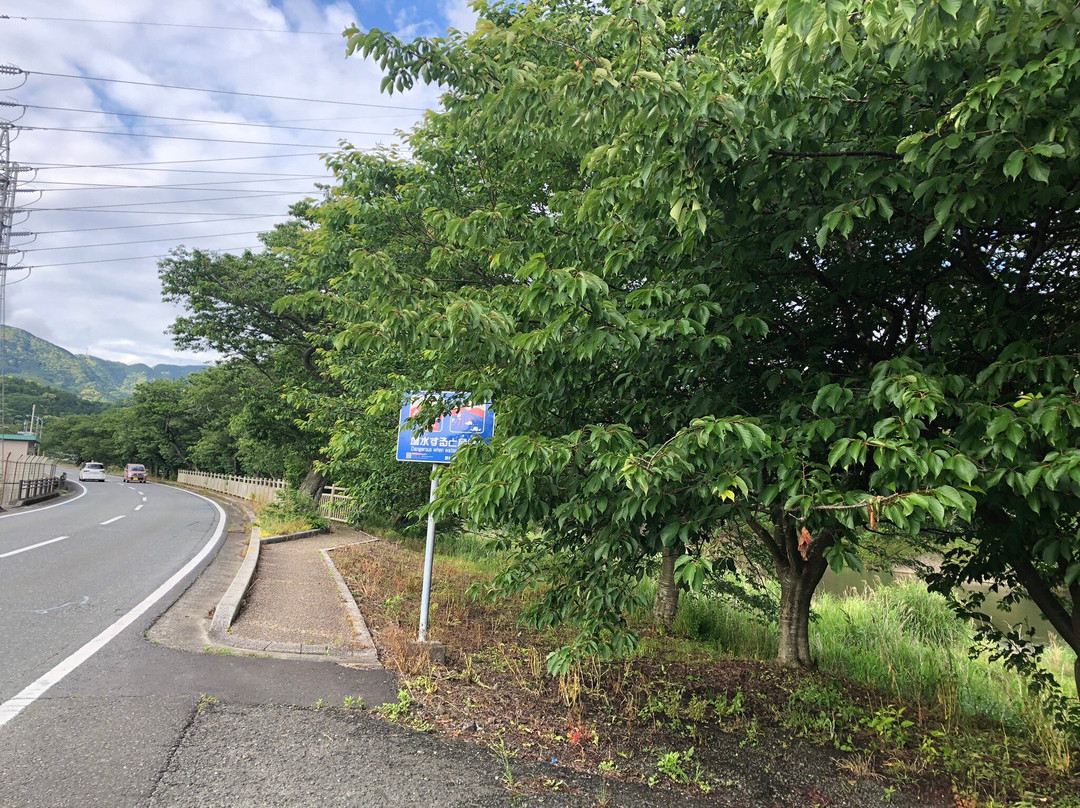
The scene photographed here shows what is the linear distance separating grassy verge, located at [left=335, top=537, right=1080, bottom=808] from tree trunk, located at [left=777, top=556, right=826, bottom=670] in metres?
0.33

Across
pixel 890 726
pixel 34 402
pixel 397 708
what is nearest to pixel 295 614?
pixel 397 708

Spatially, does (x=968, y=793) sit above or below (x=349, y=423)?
below

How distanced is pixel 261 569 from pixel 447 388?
22.6 ft

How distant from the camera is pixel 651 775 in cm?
370

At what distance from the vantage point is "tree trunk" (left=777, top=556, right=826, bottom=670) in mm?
6634

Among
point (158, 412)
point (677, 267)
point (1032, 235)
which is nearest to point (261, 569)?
point (677, 267)

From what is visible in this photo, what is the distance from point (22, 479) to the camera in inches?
915

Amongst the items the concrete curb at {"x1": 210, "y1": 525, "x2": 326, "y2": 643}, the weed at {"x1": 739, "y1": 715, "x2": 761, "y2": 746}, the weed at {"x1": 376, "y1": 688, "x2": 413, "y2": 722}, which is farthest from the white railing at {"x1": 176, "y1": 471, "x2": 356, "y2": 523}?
the weed at {"x1": 739, "y1": 715, "x2": 761, "y2": 746}

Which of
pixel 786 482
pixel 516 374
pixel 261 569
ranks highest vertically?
pixel 516 374

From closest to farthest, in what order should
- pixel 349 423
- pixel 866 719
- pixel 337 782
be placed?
1. pixel 337 782
2. pixel 866 719
3. pixel 349 423

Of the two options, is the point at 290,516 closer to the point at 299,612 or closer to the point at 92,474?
the point at 299,612

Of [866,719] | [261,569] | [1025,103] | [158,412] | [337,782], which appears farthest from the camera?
[158,412]

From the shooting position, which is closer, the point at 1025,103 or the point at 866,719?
the point at 1025,103

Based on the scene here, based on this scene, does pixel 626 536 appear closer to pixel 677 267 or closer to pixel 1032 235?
pixel 677 267
